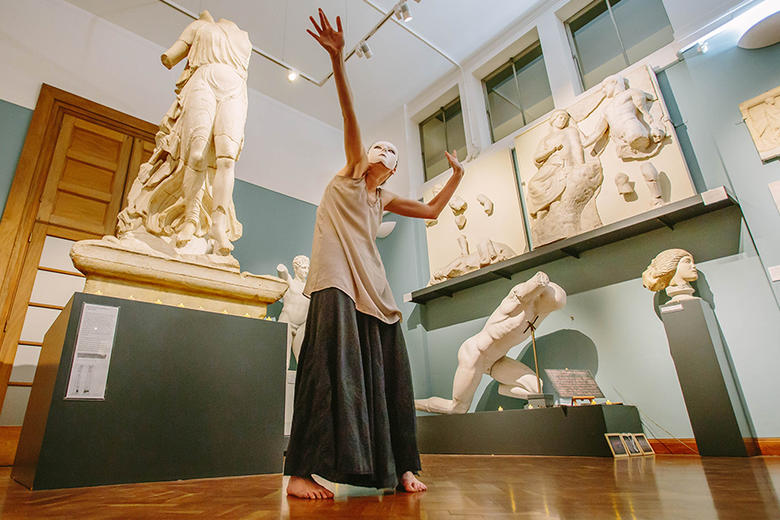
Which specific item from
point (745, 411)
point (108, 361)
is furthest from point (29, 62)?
point (745, 411)

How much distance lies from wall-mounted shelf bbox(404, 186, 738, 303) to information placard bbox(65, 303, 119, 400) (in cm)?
370

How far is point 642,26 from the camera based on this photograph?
4719 millimetres

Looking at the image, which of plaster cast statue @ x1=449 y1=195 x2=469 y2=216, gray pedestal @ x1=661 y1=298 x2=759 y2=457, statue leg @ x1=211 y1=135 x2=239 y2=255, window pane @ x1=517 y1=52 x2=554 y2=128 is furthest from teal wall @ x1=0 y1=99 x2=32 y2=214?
gray pedestal @ x1=661 y1=298 x2=759 y2=457

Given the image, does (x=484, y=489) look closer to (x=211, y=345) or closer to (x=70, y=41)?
(x=211, y=345)

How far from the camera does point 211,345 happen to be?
6.52ft

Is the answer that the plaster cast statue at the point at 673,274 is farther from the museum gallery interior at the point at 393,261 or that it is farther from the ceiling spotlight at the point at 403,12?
the ceiling spotlight at the point at 403,12

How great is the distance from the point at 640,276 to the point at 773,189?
1.11m

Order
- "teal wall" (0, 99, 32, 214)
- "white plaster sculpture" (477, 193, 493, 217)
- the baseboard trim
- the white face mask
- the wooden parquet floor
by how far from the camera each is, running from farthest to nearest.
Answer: "white plaster sculpture" (477, 193, 493, 217) < "teal wall" (0, 99, 32, 214) < the baseboard trim < the white face mask < the wooden parquet floor

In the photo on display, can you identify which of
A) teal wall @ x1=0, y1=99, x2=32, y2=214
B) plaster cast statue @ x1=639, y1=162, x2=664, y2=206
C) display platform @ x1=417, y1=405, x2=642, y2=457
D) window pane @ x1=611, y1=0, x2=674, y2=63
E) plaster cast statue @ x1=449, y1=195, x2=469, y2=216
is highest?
window pane @ x1=611, y1=0, x2=674, y2=63

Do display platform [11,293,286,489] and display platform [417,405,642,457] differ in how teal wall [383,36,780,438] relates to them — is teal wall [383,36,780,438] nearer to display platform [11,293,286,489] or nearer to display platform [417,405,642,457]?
display platform [417,405,642,457]

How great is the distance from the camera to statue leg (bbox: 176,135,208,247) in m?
2.59

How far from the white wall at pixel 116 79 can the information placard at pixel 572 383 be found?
4773 millimetres

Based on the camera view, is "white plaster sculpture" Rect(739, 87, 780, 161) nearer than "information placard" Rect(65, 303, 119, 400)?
No

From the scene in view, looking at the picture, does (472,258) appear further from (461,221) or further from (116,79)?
(116,79)
